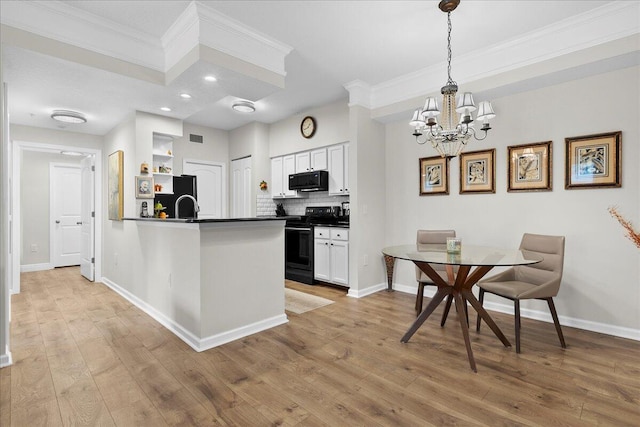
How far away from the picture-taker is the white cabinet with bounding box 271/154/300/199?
566 cm

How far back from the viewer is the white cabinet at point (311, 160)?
515cm

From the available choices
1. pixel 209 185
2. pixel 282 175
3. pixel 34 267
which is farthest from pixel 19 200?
pixel 282 175

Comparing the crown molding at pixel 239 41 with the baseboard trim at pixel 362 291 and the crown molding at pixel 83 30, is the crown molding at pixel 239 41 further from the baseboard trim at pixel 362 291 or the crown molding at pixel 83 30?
the baseboard trim at pixel 362 291

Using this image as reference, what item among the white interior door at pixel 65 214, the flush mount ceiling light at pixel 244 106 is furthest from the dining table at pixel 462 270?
the white interior door at pixel 65 214

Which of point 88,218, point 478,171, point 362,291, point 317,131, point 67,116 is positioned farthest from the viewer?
point 88,218

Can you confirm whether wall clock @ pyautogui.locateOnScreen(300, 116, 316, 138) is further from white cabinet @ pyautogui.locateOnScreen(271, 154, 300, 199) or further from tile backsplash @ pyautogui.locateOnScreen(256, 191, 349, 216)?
tile backsplash @ pyautogui.locateOnScreen(256, 191, 349, 216)

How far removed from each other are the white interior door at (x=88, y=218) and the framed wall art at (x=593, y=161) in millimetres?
6358

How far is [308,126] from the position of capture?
209 inches

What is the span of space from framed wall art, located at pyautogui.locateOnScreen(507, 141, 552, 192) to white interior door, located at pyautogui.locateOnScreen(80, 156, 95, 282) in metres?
5.92

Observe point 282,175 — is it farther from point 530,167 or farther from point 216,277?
point 530,167

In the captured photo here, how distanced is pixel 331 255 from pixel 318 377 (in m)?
2.51

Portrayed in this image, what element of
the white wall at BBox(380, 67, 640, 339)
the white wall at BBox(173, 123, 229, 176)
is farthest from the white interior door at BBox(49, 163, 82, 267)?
the white wall at BBox(380, 67, 640, 339)

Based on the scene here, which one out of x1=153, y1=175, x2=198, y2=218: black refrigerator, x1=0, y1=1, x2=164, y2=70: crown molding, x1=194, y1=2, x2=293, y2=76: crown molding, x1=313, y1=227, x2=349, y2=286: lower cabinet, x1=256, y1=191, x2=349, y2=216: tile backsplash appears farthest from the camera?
x1=153, y1=175, x2=198, y2=218: black refrigerator

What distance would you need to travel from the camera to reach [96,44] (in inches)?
112
